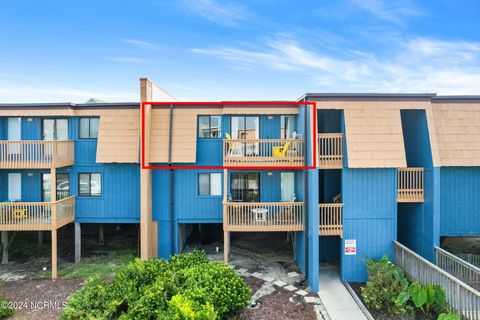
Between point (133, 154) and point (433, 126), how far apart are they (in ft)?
44.2

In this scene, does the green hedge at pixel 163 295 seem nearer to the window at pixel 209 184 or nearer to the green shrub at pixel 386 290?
the green shrub at pixel 386 290

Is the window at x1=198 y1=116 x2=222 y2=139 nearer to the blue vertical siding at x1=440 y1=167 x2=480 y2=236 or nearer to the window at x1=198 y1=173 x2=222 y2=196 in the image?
the window at x1=198 y1=173 x2=222 y2=196

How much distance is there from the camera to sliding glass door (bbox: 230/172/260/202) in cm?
1581

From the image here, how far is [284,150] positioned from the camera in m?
14.3

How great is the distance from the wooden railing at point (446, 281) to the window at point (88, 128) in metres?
14.8

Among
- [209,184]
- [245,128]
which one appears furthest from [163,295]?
[245,128]

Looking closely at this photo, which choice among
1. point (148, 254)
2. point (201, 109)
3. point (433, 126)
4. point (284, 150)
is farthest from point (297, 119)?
point (148, 254)

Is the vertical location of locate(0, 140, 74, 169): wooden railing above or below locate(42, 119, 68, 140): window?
below

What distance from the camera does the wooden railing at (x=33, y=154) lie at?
563 inches

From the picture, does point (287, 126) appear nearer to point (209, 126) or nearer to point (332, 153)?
point (332, 153)

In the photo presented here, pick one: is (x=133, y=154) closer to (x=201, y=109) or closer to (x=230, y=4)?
(x=201, y=109)

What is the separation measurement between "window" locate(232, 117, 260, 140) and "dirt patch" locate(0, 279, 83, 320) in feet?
31.3

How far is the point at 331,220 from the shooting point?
13.6 m

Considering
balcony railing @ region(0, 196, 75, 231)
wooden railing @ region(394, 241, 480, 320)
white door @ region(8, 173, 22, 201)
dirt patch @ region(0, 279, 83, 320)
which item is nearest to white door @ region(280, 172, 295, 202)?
wooden railing @ region(394, 241, 480, 320)
